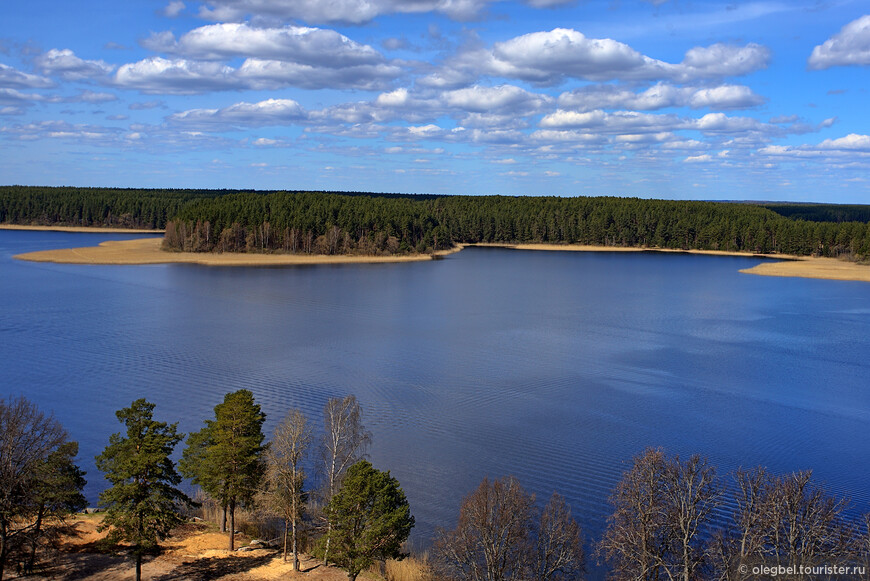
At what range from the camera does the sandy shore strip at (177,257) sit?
3442 inches

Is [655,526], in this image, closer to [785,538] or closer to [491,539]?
[785,538]

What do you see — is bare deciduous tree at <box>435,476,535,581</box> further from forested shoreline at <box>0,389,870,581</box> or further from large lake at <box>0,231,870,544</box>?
large lake at <box>0,231,870,544</box>

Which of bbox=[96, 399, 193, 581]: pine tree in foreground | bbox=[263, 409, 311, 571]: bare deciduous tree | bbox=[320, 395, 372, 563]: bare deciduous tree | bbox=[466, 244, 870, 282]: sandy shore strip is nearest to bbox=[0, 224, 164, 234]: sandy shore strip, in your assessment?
bbox=[466, 244, 870, 282]: sandy shore strip

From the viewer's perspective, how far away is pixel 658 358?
3878 cm

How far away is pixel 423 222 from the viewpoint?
381ft

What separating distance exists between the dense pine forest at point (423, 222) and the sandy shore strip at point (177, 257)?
295cm

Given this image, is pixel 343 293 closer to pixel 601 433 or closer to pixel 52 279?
pixel 52 279

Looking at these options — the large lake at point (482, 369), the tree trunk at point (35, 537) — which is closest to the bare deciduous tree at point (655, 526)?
the large lake at point (482, 369)

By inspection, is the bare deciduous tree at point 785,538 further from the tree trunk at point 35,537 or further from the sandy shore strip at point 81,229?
the sandy shore strip at point 81,229

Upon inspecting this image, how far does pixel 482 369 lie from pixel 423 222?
81974 mm

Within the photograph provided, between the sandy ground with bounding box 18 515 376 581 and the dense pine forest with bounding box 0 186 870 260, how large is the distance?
84.1m

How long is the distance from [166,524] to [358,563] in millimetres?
4587

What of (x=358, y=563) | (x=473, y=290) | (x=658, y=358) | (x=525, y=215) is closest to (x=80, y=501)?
(x=358, y=563)

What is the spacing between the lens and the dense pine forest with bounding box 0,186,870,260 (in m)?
102
